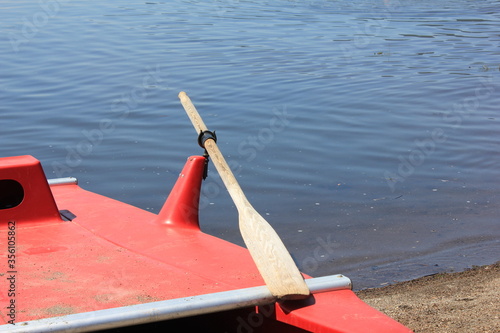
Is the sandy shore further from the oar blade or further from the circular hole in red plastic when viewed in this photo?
the circular hole in red plastic

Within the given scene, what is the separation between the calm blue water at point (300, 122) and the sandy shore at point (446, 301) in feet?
1.00

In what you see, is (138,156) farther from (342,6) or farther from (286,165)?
(342,6)

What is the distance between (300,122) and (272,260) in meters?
6.74

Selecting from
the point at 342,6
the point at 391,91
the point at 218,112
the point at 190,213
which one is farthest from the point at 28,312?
the point at 342,6

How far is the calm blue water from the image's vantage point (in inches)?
266

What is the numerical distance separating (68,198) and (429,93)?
25.7 feet

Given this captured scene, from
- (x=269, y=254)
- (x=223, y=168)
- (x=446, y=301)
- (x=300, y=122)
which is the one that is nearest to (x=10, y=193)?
(x=223, y=168)

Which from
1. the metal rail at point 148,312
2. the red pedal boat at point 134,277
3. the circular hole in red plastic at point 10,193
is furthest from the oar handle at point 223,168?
the circular hole in red plastic at point 10,193

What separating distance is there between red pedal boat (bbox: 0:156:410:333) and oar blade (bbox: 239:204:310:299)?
0.06 m

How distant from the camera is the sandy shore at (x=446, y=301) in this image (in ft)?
14.2

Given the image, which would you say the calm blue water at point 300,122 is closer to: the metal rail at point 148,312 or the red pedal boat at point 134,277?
the red pedal boat at point 134,277

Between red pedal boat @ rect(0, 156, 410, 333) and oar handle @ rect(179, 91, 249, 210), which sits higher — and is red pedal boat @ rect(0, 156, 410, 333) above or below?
below

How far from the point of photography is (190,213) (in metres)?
4.62

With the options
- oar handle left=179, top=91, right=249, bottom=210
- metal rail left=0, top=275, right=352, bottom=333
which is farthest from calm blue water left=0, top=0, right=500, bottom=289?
metal rail left=0, top=275, right=352, bottom=333
